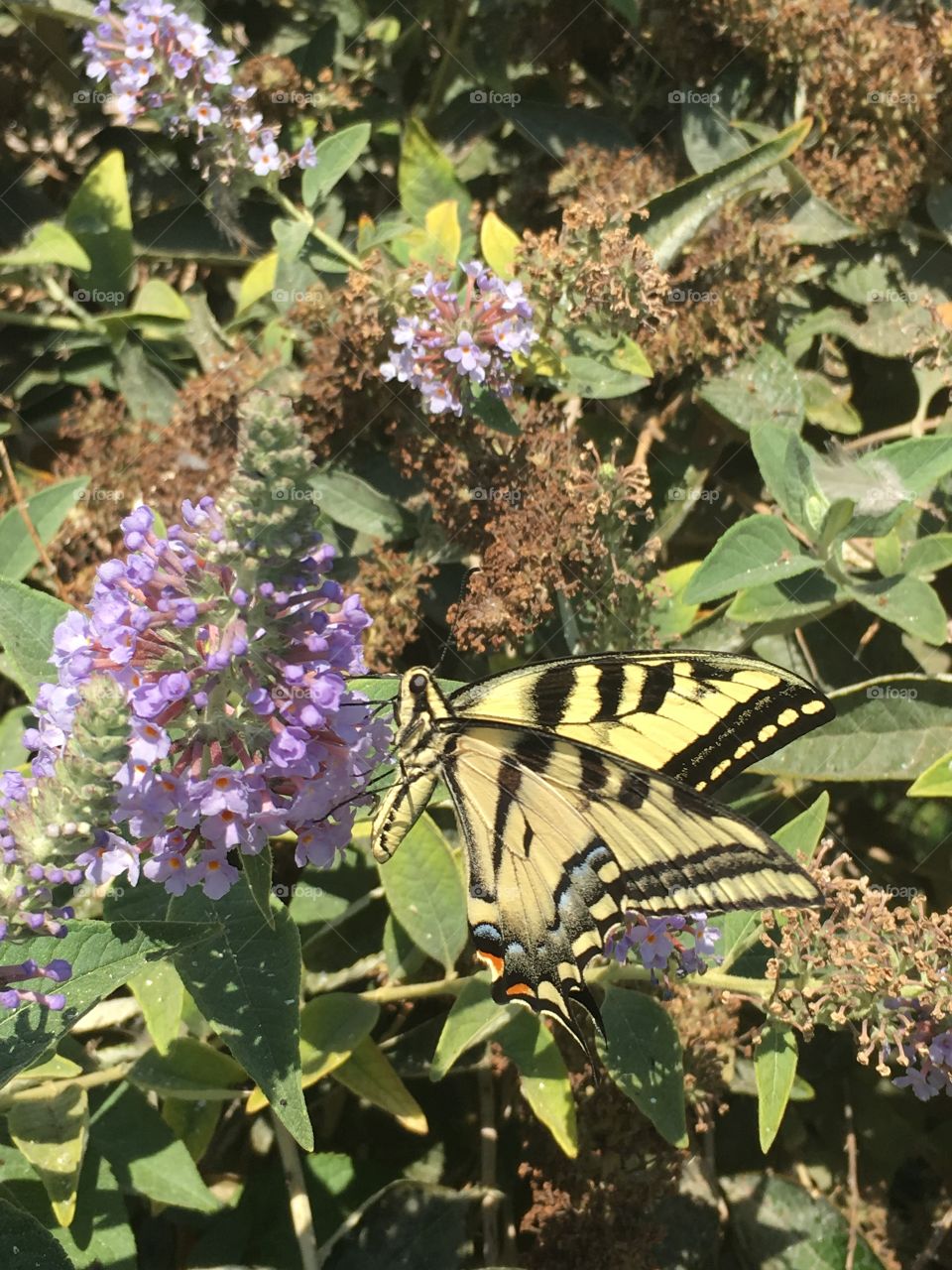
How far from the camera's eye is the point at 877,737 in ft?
8.36

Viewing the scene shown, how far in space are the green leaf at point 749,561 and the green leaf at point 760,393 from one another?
40 centimetres

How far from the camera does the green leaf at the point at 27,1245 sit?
1690 millimetres

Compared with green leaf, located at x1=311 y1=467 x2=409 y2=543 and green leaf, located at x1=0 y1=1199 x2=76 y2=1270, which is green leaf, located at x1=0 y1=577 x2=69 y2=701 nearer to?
green leaf, located at x1=0 y1=1199 x2=76 y2=1270

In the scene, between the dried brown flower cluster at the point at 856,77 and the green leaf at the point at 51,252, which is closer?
the green leaf at the point at 51,252

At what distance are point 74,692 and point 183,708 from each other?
153 millimetres

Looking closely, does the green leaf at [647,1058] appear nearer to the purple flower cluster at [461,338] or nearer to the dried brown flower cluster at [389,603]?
the dried brown flower cluster at [389,603]

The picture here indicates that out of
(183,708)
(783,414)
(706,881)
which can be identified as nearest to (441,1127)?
(706,881)

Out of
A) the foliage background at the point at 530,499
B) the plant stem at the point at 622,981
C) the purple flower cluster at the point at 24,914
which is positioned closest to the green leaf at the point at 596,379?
the foliage background at the point at 530,499

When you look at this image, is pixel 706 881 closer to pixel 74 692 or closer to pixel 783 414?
pixel 74 692

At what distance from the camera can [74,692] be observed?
1586 mm

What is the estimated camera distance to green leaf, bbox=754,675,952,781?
8.21 ft

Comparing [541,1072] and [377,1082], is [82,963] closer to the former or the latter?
[377,1082]

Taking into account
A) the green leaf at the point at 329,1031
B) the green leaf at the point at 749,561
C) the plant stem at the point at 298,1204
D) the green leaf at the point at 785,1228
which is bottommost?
the green leaf at the point at 785,1228

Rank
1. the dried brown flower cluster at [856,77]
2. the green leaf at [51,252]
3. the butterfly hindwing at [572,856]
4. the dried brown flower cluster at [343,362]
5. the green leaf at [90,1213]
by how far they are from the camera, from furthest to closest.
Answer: the dried brown flower cluster at [856,77] → the green leaf at [51,252] → the dried brown flower cluster at [343,362] → the green leaf at [90,1213] → the butterfly hindwing at [572,856]
